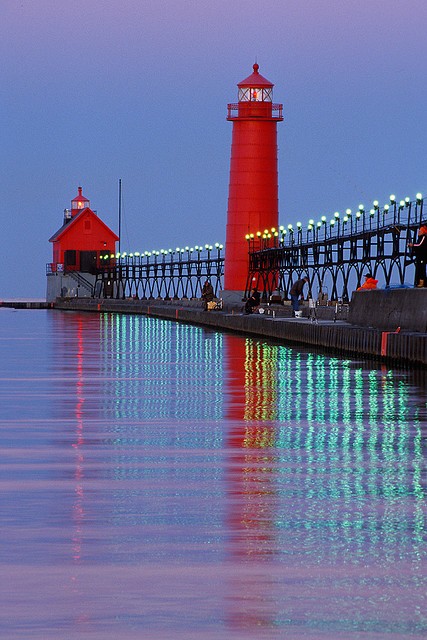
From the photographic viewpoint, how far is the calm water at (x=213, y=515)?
267 inches

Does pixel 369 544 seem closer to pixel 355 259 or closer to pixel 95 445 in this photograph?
pixel 95 445

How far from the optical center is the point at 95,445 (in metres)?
14.2

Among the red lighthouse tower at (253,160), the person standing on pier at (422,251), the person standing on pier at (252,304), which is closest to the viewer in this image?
the person standing on pier at (422,251)

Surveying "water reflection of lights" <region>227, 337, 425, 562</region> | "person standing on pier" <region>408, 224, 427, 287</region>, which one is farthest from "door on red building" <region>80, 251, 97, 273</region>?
"water reflection of lights" <region>227, 337, 425, 562</region>

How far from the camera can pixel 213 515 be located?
9688mm

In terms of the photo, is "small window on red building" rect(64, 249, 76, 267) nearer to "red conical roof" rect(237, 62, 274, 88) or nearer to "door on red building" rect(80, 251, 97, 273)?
"door on red building" rect(80, 251, 97, 273)

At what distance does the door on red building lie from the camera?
5536 inches

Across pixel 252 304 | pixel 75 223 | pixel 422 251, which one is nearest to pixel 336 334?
pixel 422 251

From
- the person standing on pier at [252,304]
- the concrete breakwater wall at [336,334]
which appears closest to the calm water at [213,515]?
the concrete breakwater wall at [336,334]

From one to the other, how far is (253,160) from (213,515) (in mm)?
72238

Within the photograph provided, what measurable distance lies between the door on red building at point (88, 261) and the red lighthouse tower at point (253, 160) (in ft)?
186

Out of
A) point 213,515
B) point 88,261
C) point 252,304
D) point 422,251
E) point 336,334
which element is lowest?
point 213,515

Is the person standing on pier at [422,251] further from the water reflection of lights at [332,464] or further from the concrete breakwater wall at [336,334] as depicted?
the water reflection of lights at [332,464]

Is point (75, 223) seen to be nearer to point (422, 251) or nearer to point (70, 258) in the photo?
point (70, 258)
